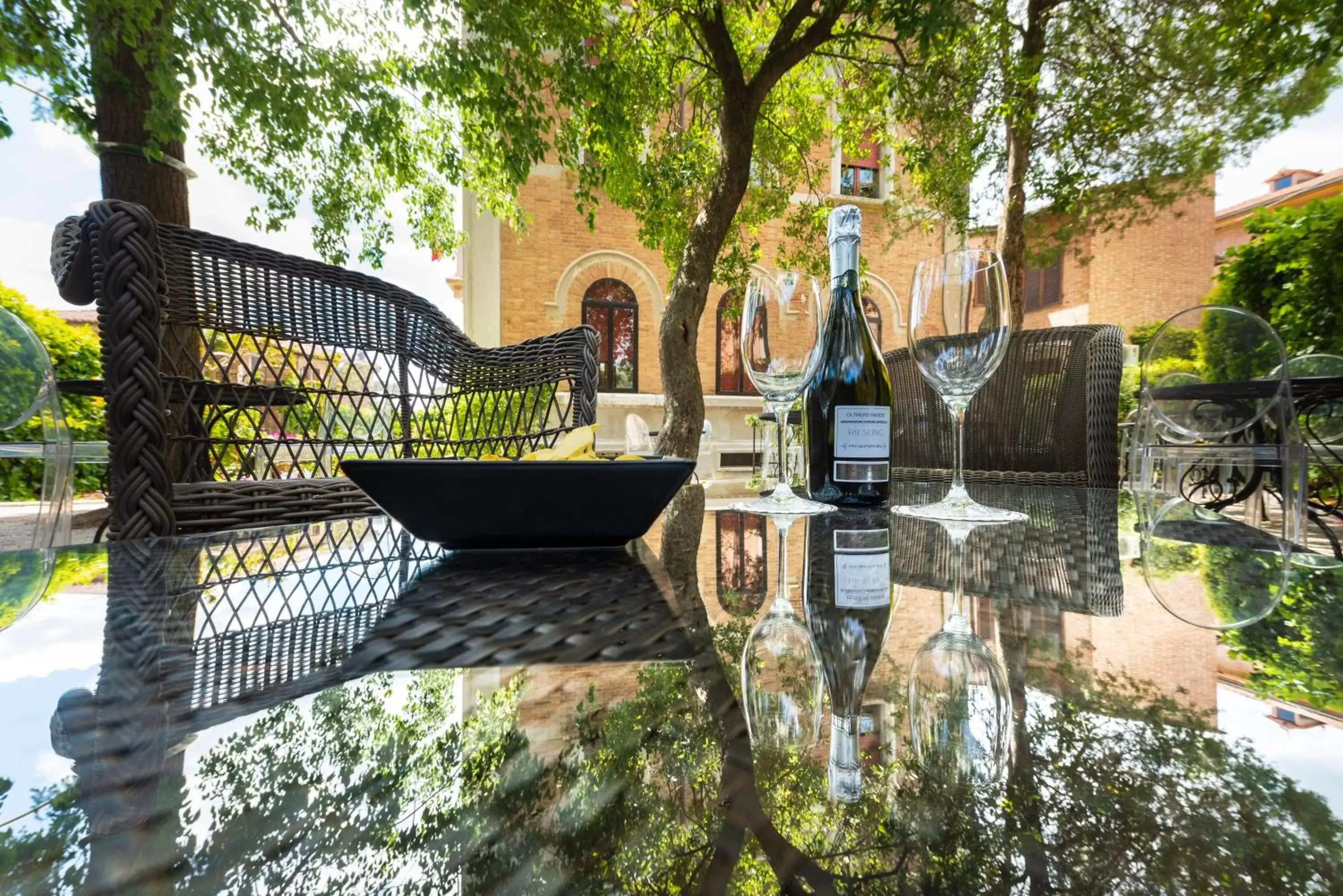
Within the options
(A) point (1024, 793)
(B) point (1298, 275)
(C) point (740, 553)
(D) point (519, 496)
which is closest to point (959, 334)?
(C) point (740, 553)

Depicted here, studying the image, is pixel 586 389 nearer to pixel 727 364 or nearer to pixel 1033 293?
pixel 727 364

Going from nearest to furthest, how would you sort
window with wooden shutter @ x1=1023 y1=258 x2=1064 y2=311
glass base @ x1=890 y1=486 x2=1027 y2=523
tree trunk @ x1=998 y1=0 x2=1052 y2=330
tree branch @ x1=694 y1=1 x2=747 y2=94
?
1. glass base @ x1=890 y1=486 x2=1027 y2=523
2. tree branch @ x1=694 y1=1 x2=747 y2=94
3. tree trunk @ x1=998 y1=0 x2=1052 y2=330
4. window with wooden shutter @ x1=1023 y1=258 x2=1064 y2=311

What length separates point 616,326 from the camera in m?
7.62

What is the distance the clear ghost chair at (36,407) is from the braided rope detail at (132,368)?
0.90 metres

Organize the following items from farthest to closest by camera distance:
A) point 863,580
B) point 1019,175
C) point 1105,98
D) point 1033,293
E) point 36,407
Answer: point 1033,293 → point 1019,175 → point 1105,98 → point 36,407 → point 863,580

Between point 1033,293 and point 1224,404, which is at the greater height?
point 1033,293

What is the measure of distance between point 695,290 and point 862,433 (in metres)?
2.97

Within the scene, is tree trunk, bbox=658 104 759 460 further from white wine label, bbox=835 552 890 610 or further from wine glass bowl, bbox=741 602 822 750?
wine glass bowl, bbox=741 602 822 750

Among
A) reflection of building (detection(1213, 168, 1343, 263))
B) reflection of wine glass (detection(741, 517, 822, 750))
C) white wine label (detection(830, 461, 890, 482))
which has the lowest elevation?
reflection of wine glass (detection(741, 517, 822, 750))

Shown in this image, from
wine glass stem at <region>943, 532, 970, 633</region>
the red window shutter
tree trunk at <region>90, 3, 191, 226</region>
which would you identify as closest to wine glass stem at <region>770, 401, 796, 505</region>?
wine glass stem at <region>943, 532, 970, 633</region>

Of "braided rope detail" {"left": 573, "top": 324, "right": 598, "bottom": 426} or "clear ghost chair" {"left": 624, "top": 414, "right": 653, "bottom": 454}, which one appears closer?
"braided rope detail" {"left": 573, "top": 324, "right": 598, "bottom": 426}

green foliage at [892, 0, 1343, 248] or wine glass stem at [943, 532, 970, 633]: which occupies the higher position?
green foliage at [892, 0, 1343, 248]

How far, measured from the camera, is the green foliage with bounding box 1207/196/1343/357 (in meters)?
3.70

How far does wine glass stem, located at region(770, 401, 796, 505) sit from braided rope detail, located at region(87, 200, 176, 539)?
0.70 metres
